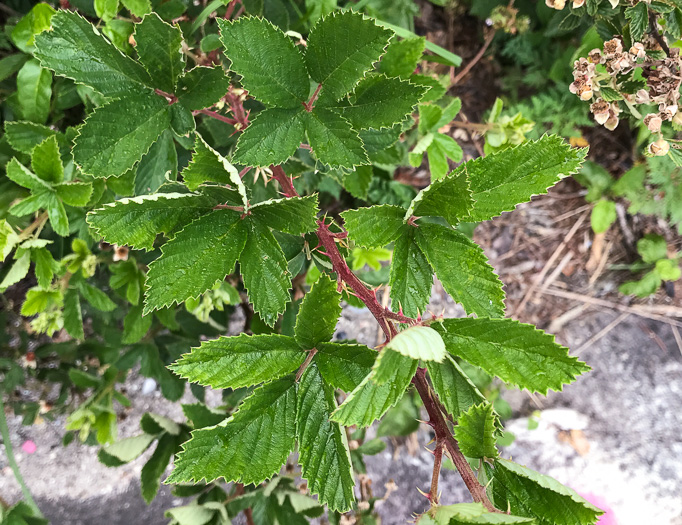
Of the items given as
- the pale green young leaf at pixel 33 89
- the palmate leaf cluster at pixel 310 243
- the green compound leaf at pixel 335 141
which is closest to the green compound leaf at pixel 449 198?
the palmate leaf cluster at pixel 310 243

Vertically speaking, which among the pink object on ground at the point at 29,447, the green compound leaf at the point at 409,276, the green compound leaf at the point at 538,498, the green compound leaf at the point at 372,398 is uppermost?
the green compound leaf at the point at 409,276

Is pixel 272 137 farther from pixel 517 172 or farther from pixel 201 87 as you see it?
pixel 517 172

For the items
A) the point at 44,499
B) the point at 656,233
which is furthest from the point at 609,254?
the point at 44,499

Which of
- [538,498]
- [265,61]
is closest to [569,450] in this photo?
[538,498]

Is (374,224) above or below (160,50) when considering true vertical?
below

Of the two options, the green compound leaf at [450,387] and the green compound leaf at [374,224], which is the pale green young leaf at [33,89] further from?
the green compound leaf at [450,387]
